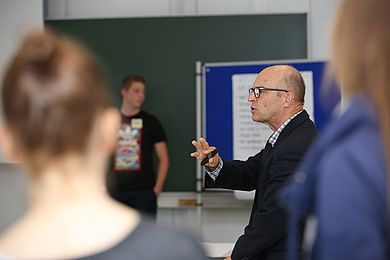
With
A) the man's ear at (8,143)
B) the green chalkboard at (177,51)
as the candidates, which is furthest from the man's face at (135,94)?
the man's ear at (8,143)

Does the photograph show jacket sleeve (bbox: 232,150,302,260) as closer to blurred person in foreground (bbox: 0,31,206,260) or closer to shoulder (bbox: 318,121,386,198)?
shoulder (bbox: 318,121,386,198)

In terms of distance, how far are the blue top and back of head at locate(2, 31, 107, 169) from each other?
0.43 metres

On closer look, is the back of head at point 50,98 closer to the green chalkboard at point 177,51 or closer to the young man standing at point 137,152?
the young man standing at point 137,152

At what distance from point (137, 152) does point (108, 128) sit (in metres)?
3.44

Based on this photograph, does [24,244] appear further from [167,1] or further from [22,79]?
[167,1]

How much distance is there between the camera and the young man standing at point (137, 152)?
4336 mm

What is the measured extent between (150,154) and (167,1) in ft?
4.16

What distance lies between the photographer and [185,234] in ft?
3.25

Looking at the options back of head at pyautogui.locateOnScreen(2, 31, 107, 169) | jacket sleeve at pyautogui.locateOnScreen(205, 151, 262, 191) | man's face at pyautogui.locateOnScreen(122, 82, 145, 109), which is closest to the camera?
back of head at pyautogui.locateOnScreen(2, 31, 107, 169)

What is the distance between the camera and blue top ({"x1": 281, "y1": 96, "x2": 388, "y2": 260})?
3.35 feet

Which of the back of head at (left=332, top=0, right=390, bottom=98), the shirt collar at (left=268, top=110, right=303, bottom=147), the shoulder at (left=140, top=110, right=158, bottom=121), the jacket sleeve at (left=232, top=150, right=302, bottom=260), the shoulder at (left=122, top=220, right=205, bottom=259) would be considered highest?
the back of head at (left=332, top=0, right=390, bottom=98)

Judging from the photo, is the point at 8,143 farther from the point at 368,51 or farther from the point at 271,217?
the point at 271,217

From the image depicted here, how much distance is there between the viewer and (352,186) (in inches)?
40.4

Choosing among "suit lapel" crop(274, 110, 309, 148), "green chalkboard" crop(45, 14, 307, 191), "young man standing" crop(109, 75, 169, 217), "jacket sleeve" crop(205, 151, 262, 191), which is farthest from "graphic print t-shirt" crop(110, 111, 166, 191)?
"suit lapel" crop(274, 110, 309, 148)
